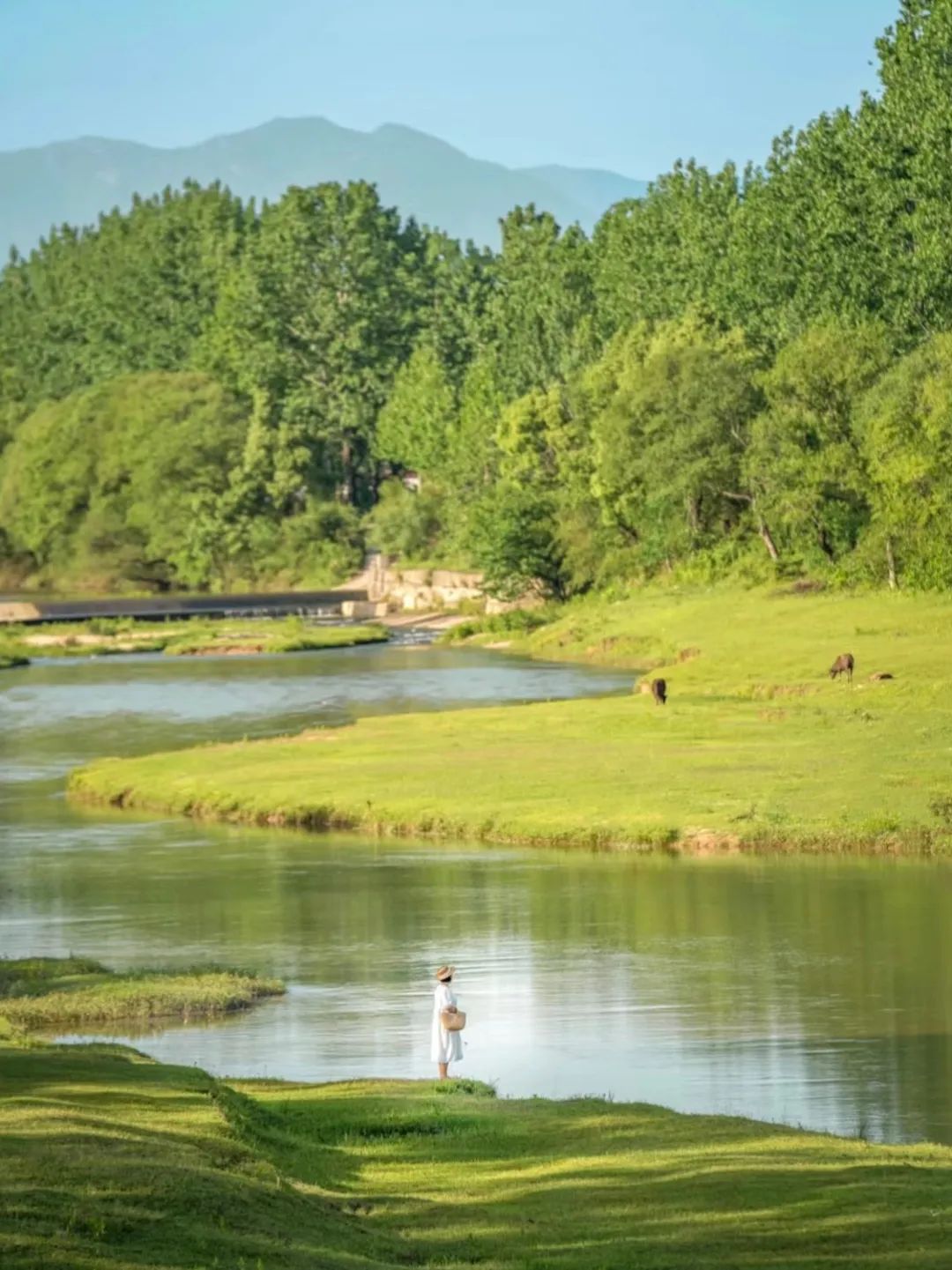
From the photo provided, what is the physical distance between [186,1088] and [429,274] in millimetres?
164826

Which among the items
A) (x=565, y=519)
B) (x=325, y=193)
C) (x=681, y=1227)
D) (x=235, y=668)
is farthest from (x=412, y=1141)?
(x=325, y=193)

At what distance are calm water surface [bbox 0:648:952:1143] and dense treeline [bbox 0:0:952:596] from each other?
141 feet

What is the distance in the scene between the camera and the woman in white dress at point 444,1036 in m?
29.1

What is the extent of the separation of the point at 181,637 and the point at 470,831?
71818 millimetres

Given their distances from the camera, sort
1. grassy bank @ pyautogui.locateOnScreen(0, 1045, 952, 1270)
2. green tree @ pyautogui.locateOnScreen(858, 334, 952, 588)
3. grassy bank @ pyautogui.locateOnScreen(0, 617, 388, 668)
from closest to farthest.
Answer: grassy bank @ pyautogui.locateOnScreen(0, 1045, 952, 1270) → green tree @ pyautogui.locateOnScreen(858, 334, 952, 588) → grassy bank @ pyautogui.locateOnScreen(0, 617, 388, 668)

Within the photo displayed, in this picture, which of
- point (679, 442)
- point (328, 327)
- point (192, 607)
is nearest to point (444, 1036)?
point (679, 442)

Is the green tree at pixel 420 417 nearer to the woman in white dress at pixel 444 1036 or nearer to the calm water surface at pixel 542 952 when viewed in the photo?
the calm water surface at pixel 542 952

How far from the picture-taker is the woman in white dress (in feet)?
95.3

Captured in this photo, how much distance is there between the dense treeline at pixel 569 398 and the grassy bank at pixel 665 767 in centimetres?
1453

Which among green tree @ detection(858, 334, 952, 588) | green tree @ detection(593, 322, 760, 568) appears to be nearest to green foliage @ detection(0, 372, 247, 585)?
green tree @ detection(593, 322, 760, 568)

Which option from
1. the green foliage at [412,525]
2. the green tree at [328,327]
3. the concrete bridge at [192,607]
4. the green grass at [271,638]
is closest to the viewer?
the green grass at [271,638]

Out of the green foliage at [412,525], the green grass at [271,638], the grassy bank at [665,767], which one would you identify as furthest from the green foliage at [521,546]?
the grassy bank at [665,767]

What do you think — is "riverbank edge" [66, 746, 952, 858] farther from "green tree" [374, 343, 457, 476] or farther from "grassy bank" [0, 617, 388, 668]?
"green tree" [374, 343, 457, 476]

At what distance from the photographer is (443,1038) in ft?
96.2
